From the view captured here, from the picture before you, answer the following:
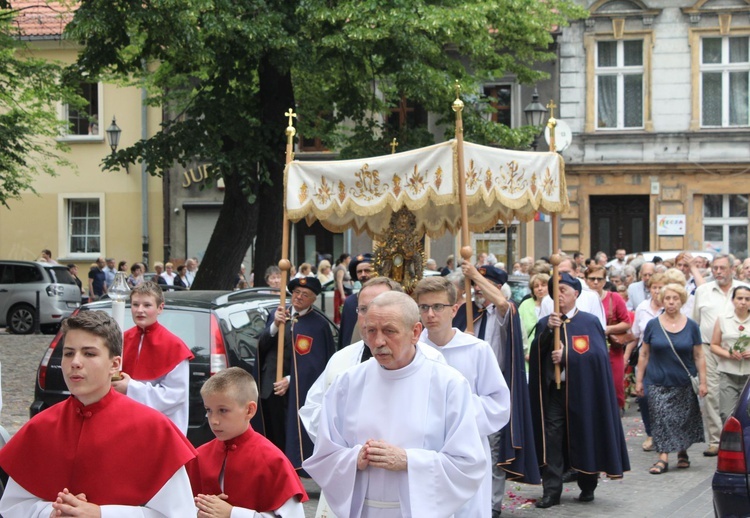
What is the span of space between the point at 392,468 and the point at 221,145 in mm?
14038

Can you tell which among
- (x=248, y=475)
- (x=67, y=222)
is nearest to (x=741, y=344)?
(x=248, y=475)

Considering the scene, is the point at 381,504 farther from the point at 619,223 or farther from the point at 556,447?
the point at 619,223

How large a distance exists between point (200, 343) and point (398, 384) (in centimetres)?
538

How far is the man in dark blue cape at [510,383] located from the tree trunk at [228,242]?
1017cm

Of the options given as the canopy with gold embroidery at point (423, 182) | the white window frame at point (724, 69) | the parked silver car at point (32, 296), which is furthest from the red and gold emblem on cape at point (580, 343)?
the white window frame at point (724, 69)

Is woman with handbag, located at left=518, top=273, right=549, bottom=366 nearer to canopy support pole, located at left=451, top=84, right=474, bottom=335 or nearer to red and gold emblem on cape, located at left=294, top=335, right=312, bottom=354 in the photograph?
red and gold emblem on cape, located at left=294, top=335, right=312, bottom=354

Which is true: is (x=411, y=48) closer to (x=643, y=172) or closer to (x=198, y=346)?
(x=198, y=346)

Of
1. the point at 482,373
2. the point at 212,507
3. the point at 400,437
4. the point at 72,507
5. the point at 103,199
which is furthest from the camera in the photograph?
the point at 103,199

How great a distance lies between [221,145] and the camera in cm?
1848

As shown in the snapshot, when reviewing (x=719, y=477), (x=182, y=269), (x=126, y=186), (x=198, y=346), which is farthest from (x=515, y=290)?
(x=126, y=186)

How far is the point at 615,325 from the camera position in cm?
1395

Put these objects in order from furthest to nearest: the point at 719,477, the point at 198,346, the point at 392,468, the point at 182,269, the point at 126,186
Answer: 1. the point at 126,186
2. the point at 182,269
3. the point at 198,346
4. the point at 719,477
5. the point at 392,468

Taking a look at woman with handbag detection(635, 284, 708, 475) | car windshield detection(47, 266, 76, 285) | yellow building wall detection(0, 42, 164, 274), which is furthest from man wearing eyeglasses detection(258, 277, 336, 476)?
yellow building wall detection(0, 42, 164, 274)

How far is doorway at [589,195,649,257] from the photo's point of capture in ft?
109
